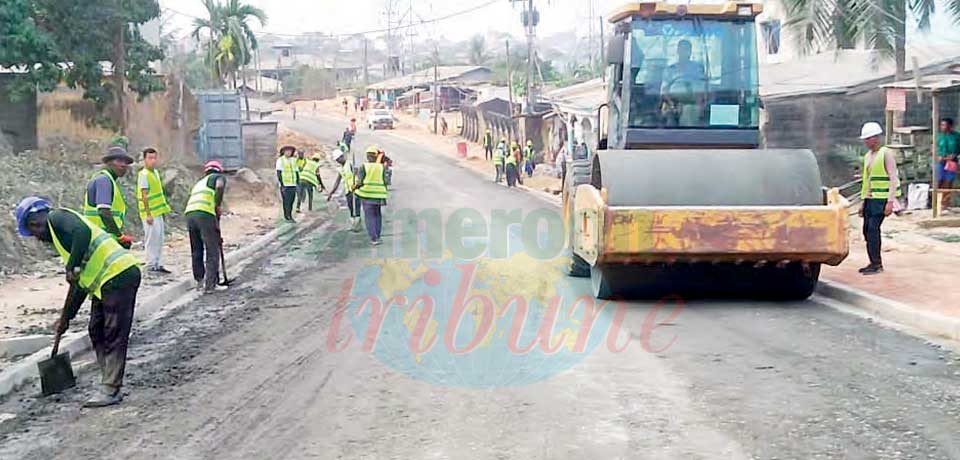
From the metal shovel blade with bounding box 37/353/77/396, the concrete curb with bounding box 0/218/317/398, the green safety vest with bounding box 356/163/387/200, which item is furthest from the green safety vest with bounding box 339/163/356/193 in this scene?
the metal shovel blade with bounding box 37/353/77/396

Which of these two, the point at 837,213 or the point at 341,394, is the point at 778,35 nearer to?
the point at 837,213

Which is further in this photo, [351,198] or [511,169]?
[511,169]

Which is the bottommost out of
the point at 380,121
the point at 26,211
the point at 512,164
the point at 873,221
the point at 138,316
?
the point at 138,316

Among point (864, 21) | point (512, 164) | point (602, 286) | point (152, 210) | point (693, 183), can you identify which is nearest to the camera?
point (693, 183)

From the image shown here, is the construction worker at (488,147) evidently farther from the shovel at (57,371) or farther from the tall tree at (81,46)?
the shovel at (57,371)

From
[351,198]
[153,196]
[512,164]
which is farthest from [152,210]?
[512,164]

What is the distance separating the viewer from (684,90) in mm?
12008

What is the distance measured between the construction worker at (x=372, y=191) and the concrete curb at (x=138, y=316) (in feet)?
6.18

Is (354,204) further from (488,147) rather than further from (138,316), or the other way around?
(488,147)

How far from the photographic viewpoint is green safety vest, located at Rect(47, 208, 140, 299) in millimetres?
7180

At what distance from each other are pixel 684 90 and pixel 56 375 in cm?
731

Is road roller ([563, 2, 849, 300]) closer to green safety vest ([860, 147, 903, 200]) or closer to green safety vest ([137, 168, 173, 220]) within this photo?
green safety vest ([860, 147, 903, 200])

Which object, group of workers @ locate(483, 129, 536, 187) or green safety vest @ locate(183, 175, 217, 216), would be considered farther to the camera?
group of workers @ locate(483, 129, 536, 187)

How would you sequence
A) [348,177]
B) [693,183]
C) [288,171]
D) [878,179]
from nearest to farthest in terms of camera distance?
[693,183]
[878,179]
[348,177]
[288,171]
